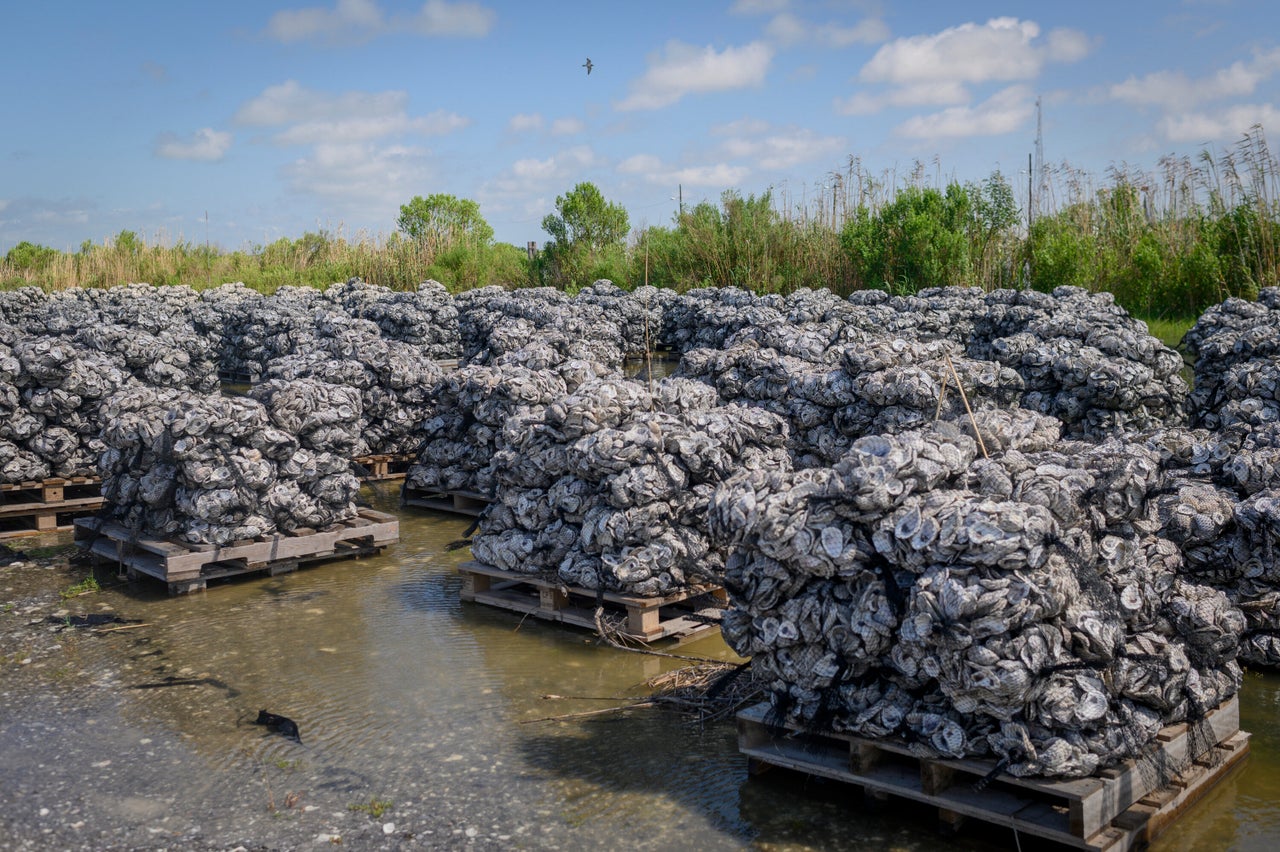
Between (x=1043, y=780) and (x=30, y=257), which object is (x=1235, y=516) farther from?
(x=30, y=257)

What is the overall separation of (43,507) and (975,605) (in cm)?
934

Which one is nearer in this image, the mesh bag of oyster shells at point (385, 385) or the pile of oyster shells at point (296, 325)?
the mesh bag of oyster shells at point (385, 385)

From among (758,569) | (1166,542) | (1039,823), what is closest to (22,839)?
(758,569)

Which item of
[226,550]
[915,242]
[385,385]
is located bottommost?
[226,550]

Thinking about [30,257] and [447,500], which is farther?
[30,257]

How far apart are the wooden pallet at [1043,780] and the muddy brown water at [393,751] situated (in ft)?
0.50

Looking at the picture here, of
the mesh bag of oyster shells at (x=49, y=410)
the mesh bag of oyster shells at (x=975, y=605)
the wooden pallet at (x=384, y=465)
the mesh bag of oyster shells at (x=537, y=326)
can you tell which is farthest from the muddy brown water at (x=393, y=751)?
the mesh bag of oyster shells at (x=537, y=326)

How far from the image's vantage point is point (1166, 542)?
5.11m

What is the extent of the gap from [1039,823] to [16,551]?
9091 millimetres

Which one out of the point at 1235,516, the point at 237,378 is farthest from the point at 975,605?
the point at 237,378

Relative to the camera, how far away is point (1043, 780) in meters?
4.17

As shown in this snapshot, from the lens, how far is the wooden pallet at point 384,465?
1231cm

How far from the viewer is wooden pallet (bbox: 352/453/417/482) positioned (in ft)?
40.4

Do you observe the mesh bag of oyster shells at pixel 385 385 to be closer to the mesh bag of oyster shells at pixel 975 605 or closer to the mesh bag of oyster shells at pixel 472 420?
the mesh bag of oyster shells at pixel 472 420
